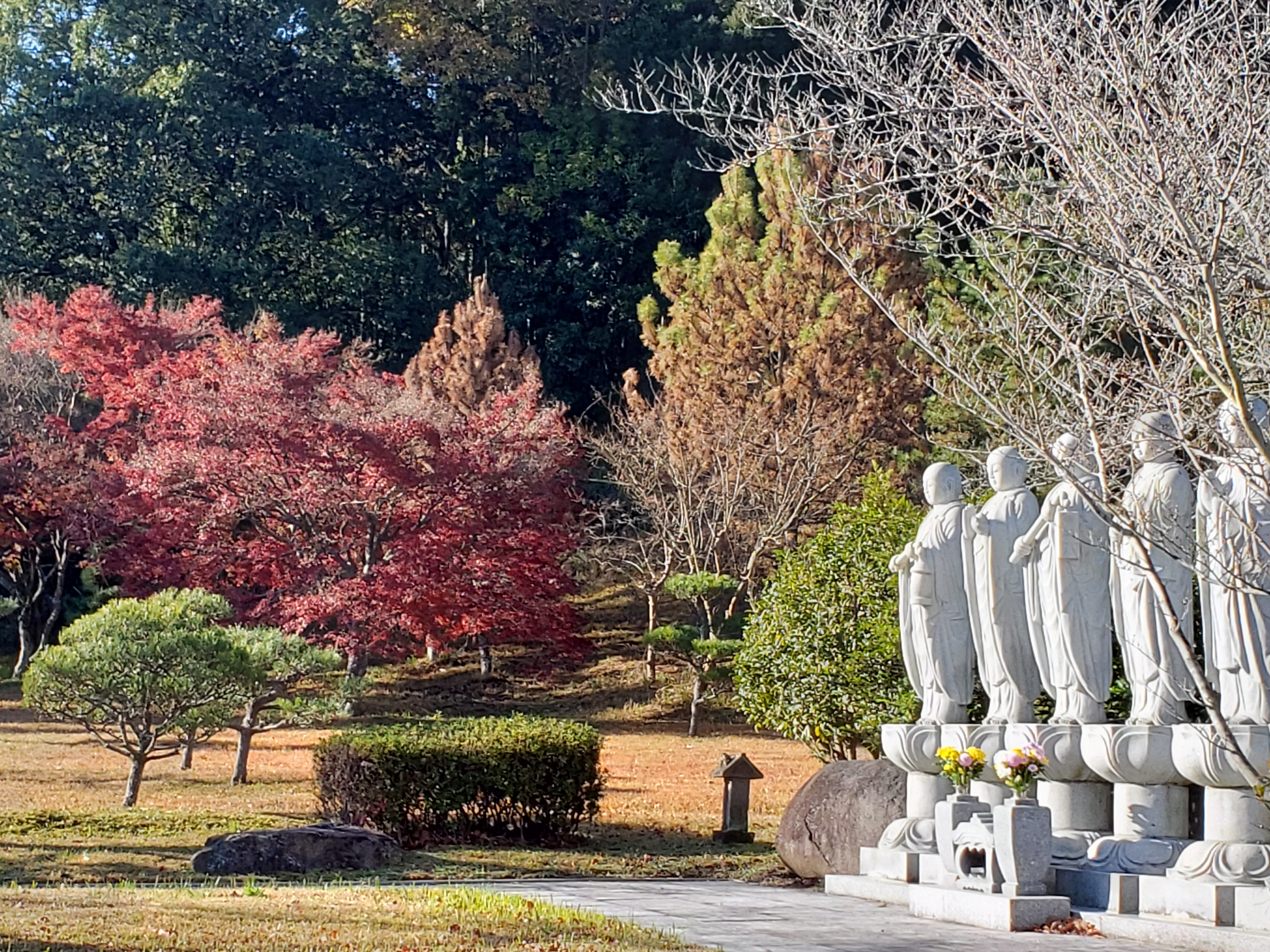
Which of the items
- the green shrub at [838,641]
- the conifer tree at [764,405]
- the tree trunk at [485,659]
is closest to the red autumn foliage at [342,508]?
the tree trunk at [485,659]

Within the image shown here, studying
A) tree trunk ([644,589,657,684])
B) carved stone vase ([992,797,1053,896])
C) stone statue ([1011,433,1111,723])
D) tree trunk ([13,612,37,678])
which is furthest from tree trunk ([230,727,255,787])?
tree trunk ([13,612,37,678])

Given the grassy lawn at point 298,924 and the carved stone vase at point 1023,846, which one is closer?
the grassy lawn at point 298,924

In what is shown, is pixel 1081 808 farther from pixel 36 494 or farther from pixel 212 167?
pixel 212 167

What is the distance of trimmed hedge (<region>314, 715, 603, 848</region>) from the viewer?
1403 centimetres

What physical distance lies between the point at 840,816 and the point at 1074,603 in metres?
2.66

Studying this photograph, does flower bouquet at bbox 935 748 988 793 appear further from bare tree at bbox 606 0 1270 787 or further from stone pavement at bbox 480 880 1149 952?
bare tree at bbox 606 0 1270 787

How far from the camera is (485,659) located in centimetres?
2734

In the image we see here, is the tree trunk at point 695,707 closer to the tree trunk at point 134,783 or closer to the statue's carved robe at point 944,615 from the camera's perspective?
the tree trunk at point 134,783

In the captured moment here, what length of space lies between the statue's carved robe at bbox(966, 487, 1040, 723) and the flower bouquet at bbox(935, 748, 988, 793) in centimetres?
81

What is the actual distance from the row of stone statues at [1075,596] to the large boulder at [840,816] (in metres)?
0.68

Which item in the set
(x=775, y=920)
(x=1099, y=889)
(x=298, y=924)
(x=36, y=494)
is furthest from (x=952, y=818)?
(x=36, y=494)

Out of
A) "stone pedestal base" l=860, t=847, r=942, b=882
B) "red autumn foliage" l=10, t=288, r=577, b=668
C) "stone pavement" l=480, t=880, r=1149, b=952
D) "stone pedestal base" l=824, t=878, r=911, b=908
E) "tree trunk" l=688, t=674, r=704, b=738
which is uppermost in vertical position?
"red autumn foliage" l=10, t=288, r=577, b=668

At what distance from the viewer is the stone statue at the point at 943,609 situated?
11.5 meters

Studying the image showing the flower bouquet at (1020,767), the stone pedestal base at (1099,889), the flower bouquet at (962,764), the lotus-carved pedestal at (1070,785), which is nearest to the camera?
the stone pedestal base at (1099,889)
